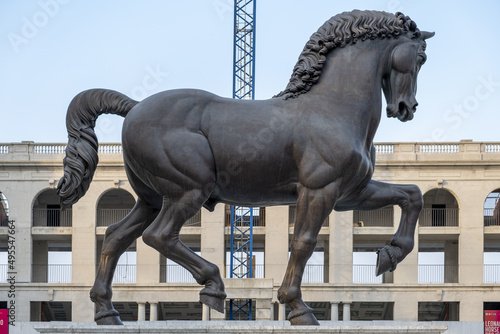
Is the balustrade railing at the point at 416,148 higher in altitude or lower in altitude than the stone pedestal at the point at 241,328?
higher

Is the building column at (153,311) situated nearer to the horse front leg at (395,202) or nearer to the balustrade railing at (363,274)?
the balustrade railing at (363,274)

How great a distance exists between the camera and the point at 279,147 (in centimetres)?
1074

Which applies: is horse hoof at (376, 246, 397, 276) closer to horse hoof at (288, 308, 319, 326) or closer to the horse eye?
horse hoof at (288, 308, 319, 326)

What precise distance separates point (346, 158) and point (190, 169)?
165cm

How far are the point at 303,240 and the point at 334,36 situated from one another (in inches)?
90.0

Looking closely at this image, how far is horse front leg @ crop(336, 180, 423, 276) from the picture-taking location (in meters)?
11.2

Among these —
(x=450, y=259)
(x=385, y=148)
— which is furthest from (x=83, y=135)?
(x=450, y=259)

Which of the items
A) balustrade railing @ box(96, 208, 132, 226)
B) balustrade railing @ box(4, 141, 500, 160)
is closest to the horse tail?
balustrade railing @ box(4, 141, 500, 160)

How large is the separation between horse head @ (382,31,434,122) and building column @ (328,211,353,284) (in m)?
54.4

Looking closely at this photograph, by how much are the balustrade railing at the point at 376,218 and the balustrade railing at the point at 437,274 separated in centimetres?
393

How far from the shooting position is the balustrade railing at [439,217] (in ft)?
222

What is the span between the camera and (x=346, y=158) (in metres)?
10.7

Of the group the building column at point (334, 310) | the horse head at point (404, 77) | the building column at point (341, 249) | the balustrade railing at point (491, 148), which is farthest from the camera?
the balustrade railing at point (491, 148)

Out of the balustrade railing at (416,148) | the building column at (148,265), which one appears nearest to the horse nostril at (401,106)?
the building column at (148,265)
